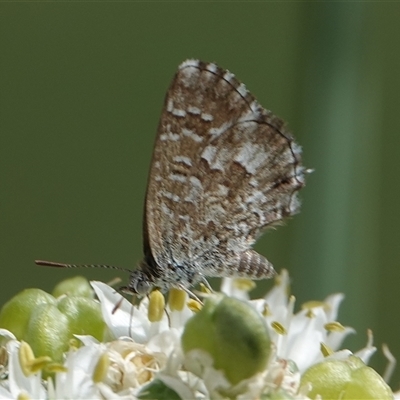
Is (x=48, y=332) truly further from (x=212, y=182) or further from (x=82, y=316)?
(x=212, y=182)

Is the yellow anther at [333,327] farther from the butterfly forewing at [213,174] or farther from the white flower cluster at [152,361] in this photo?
the butterfly forewing at [213,174]

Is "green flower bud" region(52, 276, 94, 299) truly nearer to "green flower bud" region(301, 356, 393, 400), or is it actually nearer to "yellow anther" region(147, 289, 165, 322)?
"yellow anther" region(147, 289, 165, 322)

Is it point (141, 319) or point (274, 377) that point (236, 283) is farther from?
point (274, 377)

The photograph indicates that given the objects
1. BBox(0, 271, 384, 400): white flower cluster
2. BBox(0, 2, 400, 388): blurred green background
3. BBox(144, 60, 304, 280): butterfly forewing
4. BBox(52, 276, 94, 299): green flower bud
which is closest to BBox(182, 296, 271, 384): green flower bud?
BBox(0, 271, 384, 400): white flower cluster

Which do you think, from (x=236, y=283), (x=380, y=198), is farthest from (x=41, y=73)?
(x=236, y=283)

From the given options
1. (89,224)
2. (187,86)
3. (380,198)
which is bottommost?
(89,224)

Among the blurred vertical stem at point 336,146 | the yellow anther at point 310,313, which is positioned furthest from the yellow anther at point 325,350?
the blurred vertical stem at point 336,146
